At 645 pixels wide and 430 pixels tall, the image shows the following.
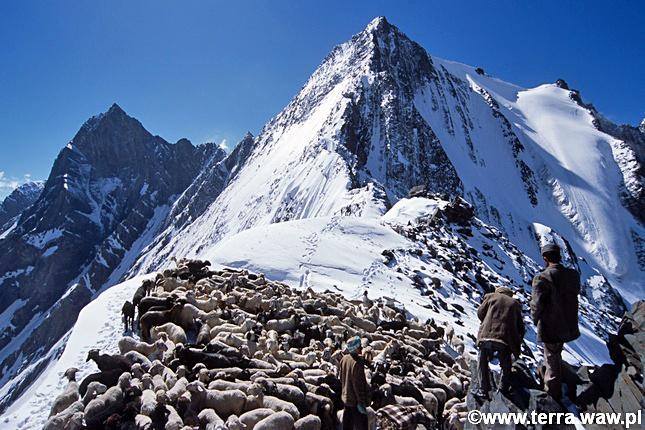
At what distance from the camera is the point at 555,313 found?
8.12m

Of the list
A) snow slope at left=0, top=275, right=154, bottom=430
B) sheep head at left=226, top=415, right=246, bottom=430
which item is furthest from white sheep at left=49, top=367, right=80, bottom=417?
sheep head at left=226, top=415, right=246, bottom=430

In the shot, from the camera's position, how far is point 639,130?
164 metres

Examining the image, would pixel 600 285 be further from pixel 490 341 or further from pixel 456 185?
pixel 490 341

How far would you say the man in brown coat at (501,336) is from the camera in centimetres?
826

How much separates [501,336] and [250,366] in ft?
21.0

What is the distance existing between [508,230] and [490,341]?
103 meters

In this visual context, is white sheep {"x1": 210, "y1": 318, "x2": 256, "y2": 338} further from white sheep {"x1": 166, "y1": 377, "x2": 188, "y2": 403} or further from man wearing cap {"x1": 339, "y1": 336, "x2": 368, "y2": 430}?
man wearing cap {"x1": 339, "y1": 336, "x2": 368, "y2": 430}

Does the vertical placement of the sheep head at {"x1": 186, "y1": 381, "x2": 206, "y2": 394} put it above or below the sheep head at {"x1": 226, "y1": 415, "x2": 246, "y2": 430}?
above

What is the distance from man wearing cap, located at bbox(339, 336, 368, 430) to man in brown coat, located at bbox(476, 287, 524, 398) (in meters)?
2.46

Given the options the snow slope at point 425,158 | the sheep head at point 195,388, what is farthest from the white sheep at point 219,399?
the snow slope at point 425,158

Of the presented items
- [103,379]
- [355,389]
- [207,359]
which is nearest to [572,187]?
[355,389]

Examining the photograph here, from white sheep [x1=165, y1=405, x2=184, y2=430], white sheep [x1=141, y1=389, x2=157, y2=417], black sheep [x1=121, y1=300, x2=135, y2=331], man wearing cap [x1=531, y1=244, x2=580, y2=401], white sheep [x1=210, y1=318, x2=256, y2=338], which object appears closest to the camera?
man wearing cap [x1=531, y1=244, x2=580, y2=401]

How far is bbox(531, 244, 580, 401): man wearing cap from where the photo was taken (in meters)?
8.03

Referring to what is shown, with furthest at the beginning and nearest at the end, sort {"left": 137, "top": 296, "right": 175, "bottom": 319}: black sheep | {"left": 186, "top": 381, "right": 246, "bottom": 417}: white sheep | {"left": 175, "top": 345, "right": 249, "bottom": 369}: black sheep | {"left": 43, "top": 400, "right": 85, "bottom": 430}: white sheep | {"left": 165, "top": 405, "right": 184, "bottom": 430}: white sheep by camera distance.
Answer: {"left": 137, "top": 296, "right": 175, "bottom": 319}: black sheep, {"left": 175, "top": 345, "right": 249, "bottom": 369}: black sheep, {"left": 186, "top": 381, "right": 246, "bottom": 417}: white sheep, {"left": 43, "top": 400, "right": 85, "bottom": 430}: white sheep, {"left": 165, "top": 405, "right": 184, "bottom": 430}: white sheep
